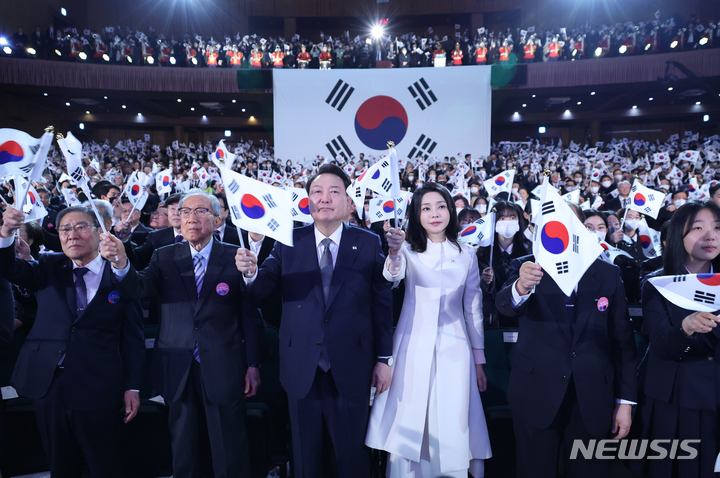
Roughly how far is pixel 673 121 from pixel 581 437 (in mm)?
20854

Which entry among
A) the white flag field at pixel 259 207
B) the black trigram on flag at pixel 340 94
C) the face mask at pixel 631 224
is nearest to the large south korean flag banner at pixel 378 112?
the black trigram on flag at pixel 340 94

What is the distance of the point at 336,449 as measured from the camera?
6.02 ft

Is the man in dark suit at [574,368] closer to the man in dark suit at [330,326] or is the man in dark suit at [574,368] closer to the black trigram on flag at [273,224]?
the man in dark suit at [330,326]

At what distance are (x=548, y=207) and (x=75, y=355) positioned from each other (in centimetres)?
209

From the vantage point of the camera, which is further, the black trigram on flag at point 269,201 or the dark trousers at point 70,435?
the dark trousers at point 70,435

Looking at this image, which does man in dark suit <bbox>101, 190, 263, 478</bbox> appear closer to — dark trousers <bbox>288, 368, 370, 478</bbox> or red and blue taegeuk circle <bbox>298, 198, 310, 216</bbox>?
dark trousers <bbox>288, 368, 370, 478</bbox>

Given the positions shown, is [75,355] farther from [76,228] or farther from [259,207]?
[259,207]

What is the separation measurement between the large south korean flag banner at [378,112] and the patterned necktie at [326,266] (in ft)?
38.1

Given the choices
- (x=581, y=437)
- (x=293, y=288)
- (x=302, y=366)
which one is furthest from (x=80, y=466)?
(x=581, y=437)

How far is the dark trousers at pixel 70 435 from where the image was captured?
1.88 m

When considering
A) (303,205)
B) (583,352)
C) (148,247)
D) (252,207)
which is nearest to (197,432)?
(252,207)

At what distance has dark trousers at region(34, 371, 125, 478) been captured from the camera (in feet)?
6.16

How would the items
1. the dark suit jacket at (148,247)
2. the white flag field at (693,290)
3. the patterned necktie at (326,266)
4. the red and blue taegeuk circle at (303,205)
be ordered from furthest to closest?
the red and blue taegeuk circle at (303,205)
the dark suit jacket at (148,247)
the patterned necktie at (326,266)
the white flag field at (693,290)

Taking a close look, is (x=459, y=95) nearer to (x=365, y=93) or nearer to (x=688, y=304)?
(x=365, y=93)
